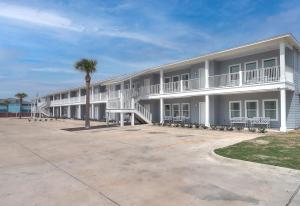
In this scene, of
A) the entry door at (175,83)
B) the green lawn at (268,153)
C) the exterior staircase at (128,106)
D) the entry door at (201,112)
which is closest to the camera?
the green lawn at (268,153)

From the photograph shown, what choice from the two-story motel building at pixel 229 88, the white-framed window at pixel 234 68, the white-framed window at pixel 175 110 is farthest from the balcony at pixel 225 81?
the white-framed window at pixel 175 110

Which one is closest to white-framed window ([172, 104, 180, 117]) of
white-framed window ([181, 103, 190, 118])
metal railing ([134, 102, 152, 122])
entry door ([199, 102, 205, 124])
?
white-framed window ([181, 103, 190, 118])

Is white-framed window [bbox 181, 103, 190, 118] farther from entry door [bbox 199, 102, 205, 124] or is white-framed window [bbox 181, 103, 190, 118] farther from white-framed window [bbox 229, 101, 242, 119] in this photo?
white-framed window [bbox 229, 101, 242, 119]

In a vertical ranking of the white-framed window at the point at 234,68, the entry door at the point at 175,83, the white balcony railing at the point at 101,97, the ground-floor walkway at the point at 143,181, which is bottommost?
the ground-floor walkway at the point at 143,181

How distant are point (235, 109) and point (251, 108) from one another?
1487 mm

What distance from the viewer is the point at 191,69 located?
2583 centimetres

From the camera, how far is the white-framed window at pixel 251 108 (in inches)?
818

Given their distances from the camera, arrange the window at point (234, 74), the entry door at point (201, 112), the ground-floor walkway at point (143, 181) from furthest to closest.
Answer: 1. the entry door at point (201, 112)
2. the window at point (234, 74)
3. the ground-floor walkway at point (143, 181)

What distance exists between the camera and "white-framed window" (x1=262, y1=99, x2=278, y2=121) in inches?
769

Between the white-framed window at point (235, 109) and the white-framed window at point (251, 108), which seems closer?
the white-framed window at point (251, 108)

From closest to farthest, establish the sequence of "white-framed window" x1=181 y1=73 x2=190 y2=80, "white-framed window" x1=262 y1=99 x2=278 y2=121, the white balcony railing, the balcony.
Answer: the balcony, "white-framed window" x1=262 y1=99 x2=278 y2=121, "white-framed window" x1=181 y1=73 x2=190 y2=80, the white balcony railing

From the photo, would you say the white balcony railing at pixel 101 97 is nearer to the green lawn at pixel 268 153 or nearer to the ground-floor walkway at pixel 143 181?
the ground-floor walkway at pixel 143 181

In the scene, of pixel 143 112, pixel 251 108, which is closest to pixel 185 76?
pixel 143 112

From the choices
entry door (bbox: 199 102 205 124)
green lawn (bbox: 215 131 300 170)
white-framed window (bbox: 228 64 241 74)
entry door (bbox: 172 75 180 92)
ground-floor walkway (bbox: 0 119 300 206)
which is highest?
white-framed window (bbox: 228 64 241 74)
